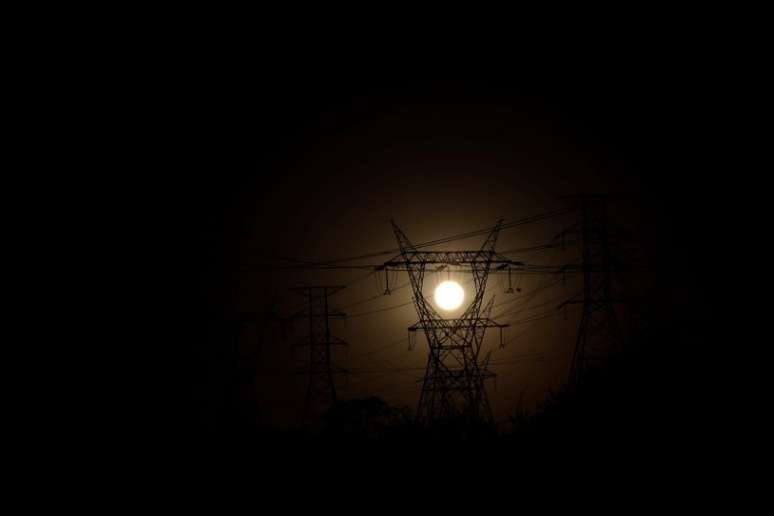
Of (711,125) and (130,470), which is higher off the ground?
(711,125)

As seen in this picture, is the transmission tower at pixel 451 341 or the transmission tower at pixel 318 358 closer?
the transmission tower at pixel 451 341

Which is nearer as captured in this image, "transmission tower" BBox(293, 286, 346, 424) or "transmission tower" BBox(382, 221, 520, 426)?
"transmission tower" BBox(382, 221, 520, 426)

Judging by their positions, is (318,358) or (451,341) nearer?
(451,341)

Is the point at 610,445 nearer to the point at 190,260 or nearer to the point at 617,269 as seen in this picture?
the point at 617,269

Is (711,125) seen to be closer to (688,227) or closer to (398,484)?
(688,227)

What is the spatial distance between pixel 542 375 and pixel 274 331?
10.6m

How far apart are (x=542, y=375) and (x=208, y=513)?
19455 millimetres

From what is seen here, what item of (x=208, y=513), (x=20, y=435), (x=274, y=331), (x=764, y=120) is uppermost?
(x=764, y=120)

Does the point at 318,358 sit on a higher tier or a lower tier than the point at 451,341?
lower

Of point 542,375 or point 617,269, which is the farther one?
point 542,375

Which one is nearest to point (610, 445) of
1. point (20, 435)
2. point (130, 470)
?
point (130, 470)

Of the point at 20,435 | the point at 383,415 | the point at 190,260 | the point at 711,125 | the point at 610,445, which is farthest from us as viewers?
the point at 190,260

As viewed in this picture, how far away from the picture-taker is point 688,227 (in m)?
25.0

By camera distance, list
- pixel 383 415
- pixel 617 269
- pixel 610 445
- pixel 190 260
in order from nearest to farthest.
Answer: pixel 610 445 < pixel 383 415 < pixel 617 269 < pixel 190 260
